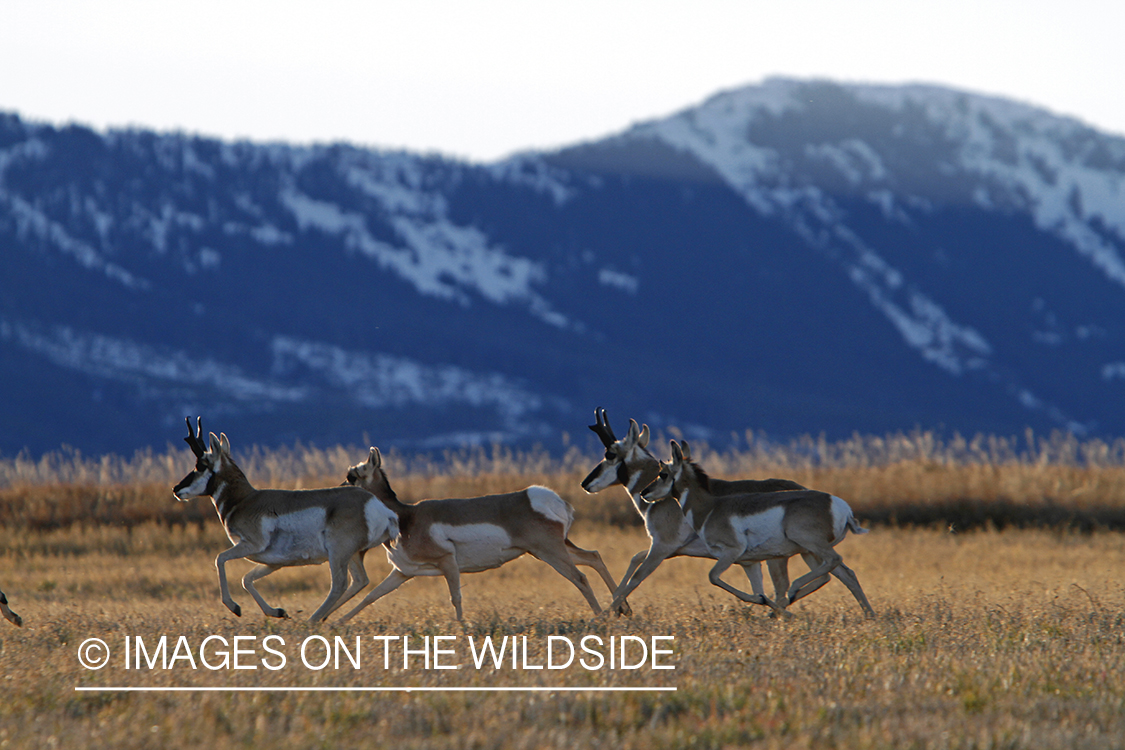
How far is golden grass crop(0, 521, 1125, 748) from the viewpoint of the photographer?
23.3 ft

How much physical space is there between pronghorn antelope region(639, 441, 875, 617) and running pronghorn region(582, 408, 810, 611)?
0.81 feet

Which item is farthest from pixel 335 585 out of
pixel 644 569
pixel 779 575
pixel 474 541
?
pixel 779 575

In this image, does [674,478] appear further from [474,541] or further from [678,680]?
[678,680]

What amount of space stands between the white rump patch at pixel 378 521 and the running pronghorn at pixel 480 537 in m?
0.42

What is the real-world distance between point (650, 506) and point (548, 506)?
1.05m


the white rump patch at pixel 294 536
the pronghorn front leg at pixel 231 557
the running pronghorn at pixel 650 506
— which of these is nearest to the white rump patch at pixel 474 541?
the running pronghorn at pixel 650 506

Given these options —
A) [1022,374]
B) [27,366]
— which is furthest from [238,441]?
[1022,374]

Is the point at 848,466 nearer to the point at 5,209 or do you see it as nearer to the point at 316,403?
the point at 316,403

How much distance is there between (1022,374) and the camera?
7461 inches

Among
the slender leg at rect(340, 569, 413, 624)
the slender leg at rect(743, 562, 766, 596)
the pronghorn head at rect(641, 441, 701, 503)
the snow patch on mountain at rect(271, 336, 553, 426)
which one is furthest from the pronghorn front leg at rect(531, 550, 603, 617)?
the snow patch on mountain at rect(271, 336, 553, 426)

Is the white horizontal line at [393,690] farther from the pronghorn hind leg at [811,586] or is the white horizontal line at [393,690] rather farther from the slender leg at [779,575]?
the slender leg at [779,575]

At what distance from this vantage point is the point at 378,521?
468 inches

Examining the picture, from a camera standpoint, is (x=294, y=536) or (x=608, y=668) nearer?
(x=608, y=668)

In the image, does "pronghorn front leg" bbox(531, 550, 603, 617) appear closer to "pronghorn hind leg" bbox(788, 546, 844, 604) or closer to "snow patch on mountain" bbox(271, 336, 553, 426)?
"pronghorn hind leg" bbox(788, 546, 844, 604)
